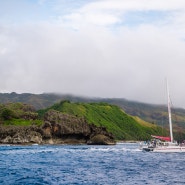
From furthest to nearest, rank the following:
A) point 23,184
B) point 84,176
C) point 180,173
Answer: point 180,173 < point 84,176 < point 23,184

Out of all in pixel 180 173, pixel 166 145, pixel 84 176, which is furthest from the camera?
pixel 166 145

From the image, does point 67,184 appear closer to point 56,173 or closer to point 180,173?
point 56,173

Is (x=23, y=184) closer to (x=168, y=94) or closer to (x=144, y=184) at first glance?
(x=144, y=184)

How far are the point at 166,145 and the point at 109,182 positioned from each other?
9919 cm

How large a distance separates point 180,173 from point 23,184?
29381 mm

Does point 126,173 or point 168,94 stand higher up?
point 168,94

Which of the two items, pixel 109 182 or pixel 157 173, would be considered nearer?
pixel 109 182

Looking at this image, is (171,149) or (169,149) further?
(169,149)

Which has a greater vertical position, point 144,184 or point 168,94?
point 168,94

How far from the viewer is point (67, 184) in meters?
58.0

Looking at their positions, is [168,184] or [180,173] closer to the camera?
[168,184]

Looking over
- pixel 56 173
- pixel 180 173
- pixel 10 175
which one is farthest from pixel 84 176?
pixel 180 173

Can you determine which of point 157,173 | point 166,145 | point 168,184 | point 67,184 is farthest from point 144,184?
point 166,145

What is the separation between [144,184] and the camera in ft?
191
